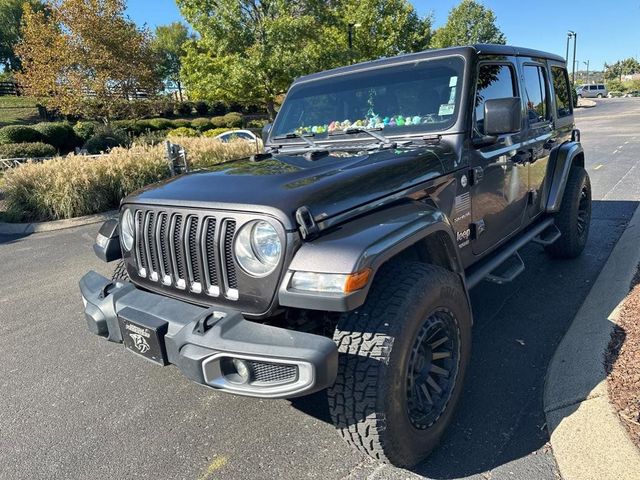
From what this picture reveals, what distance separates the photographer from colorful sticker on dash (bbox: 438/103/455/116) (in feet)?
9.95

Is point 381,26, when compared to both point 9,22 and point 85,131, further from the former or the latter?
point 9,22

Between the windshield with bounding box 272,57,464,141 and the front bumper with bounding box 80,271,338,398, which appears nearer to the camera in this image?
the front bumper with bounding box 80,271,338,398

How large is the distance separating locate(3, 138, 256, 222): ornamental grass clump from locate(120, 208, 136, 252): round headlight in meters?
6.22

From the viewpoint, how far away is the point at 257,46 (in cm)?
1655

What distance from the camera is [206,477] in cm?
226

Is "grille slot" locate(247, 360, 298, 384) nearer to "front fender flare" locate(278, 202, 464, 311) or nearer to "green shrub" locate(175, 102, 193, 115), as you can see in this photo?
"front fender flare" locate(278, 202, 464, 311)

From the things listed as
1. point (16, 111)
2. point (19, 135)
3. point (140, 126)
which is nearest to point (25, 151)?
point (19, 135)

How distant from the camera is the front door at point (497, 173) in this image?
10.4 feet

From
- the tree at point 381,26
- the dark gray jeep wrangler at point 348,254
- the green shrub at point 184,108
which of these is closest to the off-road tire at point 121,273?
the dark gray jeep wrangler at point 348,254

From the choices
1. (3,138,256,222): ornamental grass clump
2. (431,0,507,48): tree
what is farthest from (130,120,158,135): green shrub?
(431,0,507,48): tree

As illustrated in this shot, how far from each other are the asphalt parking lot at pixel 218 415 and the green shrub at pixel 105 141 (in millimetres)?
12014

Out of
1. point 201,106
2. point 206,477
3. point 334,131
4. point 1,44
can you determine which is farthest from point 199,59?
point 1,44

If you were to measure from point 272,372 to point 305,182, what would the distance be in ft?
2.96

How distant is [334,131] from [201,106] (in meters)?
37.2
